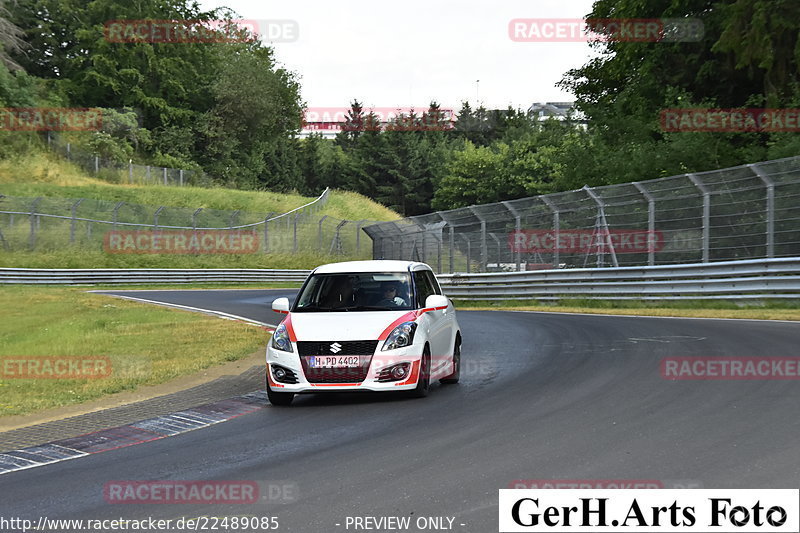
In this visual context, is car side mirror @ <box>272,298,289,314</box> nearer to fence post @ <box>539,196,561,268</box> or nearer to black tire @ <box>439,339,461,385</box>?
black tire @ <box>439,339,461,385</box>

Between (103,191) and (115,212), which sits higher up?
(103,191)

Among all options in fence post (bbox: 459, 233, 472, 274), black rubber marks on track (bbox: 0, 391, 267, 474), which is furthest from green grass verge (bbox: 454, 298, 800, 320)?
black rubber marks on track (bbox: 0, 391, 267, 474)

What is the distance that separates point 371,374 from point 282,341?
1.04 m

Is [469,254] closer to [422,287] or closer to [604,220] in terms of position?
[604,220]

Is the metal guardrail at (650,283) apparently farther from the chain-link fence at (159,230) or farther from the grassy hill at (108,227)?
the grassy hill at (108,227)

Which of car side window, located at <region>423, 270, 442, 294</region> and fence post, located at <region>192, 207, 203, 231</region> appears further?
fence post, located at <region>192, 207, 203, 231</region>

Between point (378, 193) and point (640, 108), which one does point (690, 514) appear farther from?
point (378, 193)

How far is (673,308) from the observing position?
69.3 feet

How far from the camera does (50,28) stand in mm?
76750

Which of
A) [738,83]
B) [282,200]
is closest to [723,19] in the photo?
[738,83]

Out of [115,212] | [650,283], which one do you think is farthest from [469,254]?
[115,212]

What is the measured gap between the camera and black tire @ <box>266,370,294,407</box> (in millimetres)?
9719

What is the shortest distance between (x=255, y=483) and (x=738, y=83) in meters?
28.4

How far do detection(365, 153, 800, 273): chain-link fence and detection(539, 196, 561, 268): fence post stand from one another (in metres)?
0.03
